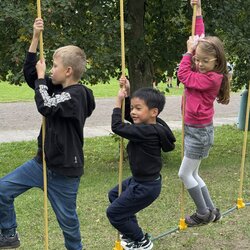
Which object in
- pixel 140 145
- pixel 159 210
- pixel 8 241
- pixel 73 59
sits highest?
pixel 73 59

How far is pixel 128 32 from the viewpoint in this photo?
9.54 metres

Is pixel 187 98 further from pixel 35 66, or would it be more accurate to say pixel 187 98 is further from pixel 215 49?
pixel 35 66

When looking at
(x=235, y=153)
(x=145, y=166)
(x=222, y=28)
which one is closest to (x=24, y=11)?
(x=222, y=28)

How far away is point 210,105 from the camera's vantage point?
475 cm

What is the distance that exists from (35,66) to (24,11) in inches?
156

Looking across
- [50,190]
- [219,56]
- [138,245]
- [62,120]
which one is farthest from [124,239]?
[219,56]

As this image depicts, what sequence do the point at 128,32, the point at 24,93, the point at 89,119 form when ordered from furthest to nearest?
the point at 24,93 < the point at 89,119 < the point at 128,32

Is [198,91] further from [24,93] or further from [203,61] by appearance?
[24,93]

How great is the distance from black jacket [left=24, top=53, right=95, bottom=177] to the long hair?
1.03 metres

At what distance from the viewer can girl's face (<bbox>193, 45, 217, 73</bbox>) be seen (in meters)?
4.60

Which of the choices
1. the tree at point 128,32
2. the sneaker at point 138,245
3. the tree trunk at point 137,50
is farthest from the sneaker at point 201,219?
the tree trunk at point 137,50

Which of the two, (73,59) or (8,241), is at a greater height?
(73,59)

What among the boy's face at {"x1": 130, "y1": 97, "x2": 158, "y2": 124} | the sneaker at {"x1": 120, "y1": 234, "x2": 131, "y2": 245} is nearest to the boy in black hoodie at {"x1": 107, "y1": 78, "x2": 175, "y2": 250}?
the boy's face at {"x1": 130, "y1": 97, "x2": 158, "y2": 124}

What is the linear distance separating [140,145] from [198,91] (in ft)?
2.23
